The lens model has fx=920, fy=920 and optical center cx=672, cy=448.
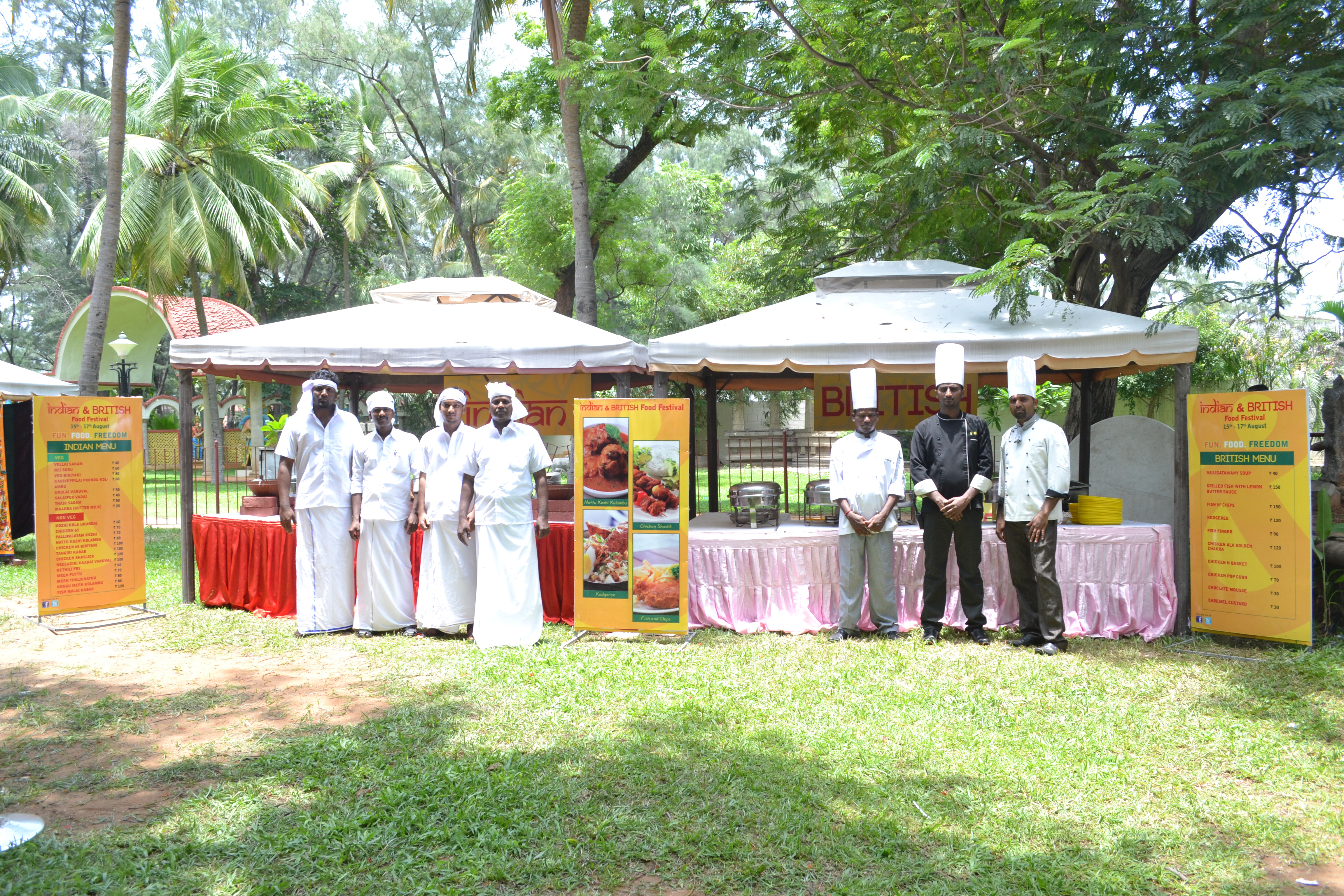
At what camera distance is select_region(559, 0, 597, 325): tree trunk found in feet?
37.9

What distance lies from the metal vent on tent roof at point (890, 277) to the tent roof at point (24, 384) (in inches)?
395

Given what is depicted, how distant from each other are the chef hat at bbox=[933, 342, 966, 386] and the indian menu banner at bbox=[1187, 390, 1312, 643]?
1737 mm

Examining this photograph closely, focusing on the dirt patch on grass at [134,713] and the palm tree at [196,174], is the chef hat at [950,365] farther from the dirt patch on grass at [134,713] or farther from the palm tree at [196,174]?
the palm tree at [196,174]

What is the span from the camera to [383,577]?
7.34 metres

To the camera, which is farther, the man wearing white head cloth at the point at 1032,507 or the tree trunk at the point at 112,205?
the tree trunk at the point at 112,205

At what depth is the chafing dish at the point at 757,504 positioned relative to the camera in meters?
7.85

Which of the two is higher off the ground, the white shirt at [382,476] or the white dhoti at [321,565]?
the white shirt at [382,476]

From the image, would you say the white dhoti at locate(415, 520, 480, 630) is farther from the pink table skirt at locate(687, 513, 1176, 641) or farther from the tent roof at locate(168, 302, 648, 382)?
the pink table skirt at locate(687, 513, 1176, 641)

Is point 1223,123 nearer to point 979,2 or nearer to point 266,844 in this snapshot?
point 979,2

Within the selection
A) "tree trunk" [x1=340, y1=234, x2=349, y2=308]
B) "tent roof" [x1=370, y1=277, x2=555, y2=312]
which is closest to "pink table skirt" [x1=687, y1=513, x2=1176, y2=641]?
"tent roof" [x1=370, y1=277, x2=555, y2=312]

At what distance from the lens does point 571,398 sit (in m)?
9.99

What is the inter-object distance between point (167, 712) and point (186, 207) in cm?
1594

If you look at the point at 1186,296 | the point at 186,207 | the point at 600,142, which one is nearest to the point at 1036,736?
the point at 1186,296

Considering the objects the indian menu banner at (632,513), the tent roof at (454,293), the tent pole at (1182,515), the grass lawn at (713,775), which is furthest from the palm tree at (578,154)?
the tent pole at (1182,515)
